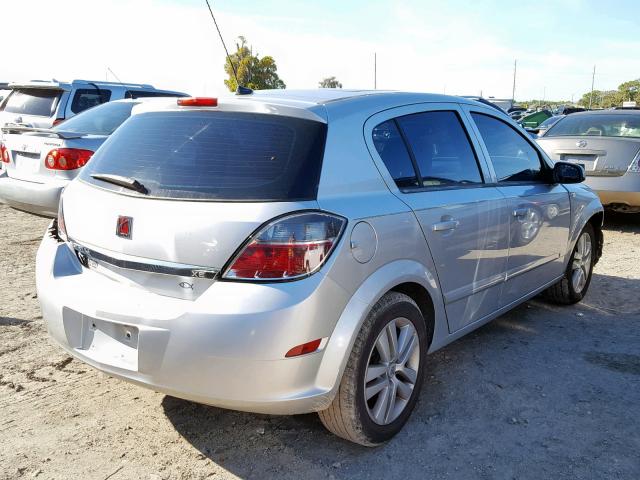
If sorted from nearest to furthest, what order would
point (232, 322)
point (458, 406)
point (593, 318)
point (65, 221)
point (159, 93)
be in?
point (232, 322)
point (65, 221)
point (458, 406)
point (593, 318)
point (159, 93)

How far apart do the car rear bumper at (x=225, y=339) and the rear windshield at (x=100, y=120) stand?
4.69 metres

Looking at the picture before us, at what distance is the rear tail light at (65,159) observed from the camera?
19.0 feet

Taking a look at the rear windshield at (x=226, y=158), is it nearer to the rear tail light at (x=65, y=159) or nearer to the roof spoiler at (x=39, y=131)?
the rear tail light at (x=65, y=159)

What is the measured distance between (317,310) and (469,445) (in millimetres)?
1122

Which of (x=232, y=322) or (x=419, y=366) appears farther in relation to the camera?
(x=419, y=366)

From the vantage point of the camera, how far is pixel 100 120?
7.02m

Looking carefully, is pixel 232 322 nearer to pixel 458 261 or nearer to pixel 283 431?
pixel 283 431

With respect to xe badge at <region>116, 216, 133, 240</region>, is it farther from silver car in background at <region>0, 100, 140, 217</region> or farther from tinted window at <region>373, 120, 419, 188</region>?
silver car in background at <region>0, 100, 140, 217</region>

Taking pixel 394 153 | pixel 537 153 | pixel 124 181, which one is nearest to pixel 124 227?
pixel 124 181

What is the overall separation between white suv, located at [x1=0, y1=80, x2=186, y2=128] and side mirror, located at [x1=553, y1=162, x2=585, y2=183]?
23.5ft

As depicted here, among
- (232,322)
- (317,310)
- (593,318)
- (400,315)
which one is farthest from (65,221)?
(593,318)

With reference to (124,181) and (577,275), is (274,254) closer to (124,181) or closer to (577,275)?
(124,181)

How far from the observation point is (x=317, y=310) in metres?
2.36

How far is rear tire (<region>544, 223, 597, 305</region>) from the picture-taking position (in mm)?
4898
